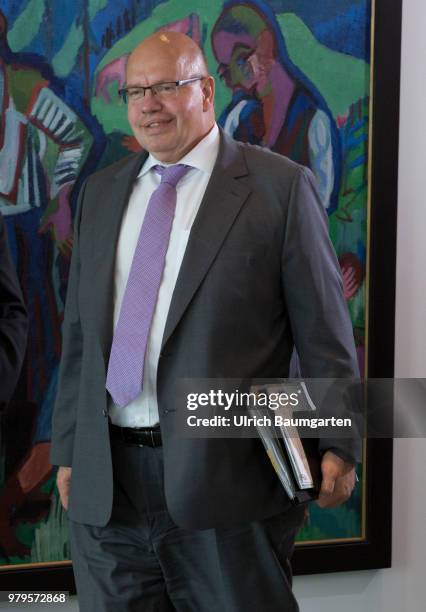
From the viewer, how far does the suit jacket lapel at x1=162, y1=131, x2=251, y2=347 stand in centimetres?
183

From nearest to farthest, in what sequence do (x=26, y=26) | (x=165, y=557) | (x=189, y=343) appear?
(x=189, y=343) < (x=165, y=557) < (x=26, y=26)

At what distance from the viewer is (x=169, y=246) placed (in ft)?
6.30

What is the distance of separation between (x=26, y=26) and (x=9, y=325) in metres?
0.94

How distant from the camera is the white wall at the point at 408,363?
2.73 metres

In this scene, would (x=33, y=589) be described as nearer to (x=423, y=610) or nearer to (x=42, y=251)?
(x=42, y=251)

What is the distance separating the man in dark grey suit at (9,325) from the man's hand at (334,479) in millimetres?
720

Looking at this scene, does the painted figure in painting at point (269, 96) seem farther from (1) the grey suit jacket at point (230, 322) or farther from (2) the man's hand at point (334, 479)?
(2) the man's hand at point (334, 479)

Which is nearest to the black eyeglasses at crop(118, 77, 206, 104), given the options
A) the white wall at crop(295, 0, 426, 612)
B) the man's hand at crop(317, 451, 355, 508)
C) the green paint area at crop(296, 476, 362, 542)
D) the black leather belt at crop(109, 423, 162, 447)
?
the black leather belt at crop(109, 423, 162, 447)

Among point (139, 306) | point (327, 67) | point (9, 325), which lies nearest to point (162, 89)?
point (139, 306)

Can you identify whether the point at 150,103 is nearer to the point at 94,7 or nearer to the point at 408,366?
the point at 94,7

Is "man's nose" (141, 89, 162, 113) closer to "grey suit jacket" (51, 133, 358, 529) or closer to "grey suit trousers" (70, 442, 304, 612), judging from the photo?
"grey suit jacket" (51, 133, 358, 529)

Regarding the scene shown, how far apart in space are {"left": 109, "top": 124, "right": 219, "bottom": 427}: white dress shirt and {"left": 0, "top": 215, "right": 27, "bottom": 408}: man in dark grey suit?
0.76 feet

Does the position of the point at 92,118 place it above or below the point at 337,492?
above

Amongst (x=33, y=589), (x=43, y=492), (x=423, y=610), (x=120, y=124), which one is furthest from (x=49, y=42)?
(x=423, y=610)
